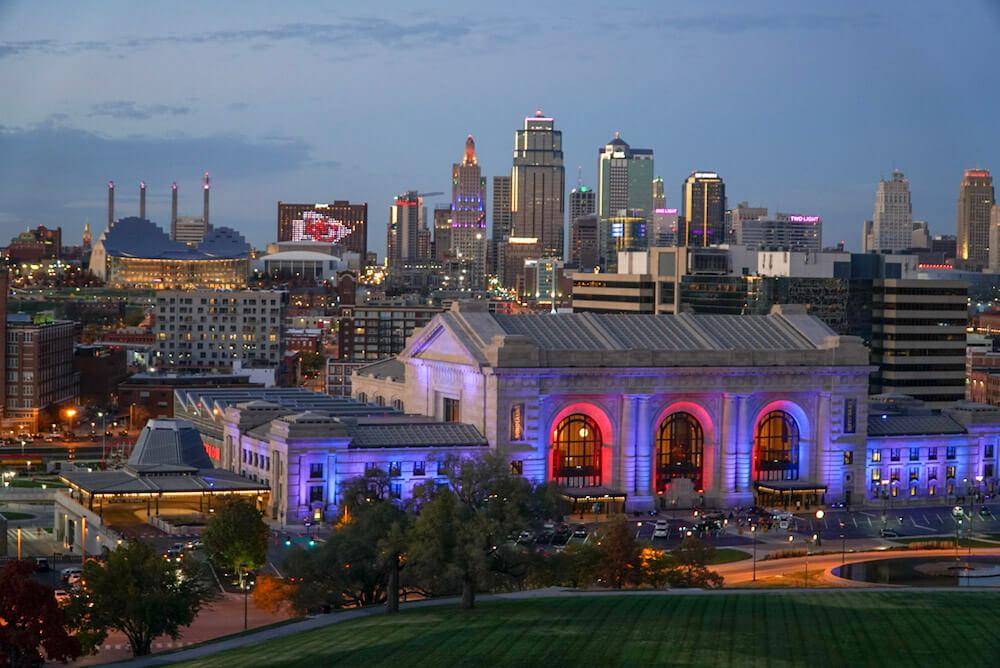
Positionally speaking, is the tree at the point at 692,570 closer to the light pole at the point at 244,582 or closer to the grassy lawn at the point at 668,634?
the grassy lawn at the point at 668,634

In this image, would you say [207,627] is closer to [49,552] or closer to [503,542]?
[503,542]

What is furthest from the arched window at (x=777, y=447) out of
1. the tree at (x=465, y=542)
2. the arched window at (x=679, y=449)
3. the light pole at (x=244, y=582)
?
the tree at (x=465, y=542)

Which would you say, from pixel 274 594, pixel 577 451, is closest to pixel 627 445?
pixel 577 451

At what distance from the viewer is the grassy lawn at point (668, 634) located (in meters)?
72.2

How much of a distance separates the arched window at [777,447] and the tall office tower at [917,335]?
161ft

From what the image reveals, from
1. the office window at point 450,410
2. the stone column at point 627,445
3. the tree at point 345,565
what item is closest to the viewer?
the tree at point 345,565

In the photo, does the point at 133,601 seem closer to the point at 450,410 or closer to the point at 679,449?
the point at 450,410

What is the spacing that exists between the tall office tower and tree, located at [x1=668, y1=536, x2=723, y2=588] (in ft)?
311

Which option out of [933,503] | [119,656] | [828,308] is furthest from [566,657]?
[828,308]

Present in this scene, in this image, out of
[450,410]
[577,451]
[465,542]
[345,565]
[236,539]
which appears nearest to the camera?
[465,542]

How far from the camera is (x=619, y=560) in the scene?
95250 millimetres

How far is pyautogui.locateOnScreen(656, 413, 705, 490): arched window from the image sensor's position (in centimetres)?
14012

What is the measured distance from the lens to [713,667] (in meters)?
70.2

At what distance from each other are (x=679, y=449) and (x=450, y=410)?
1799 cm
